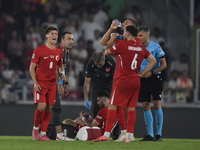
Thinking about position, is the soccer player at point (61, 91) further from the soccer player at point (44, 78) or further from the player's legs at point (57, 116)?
the soccer player at point (44, 78)

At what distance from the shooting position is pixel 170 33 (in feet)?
41.1

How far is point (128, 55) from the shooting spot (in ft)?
17.4

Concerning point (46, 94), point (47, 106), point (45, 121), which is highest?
point (46, 94)

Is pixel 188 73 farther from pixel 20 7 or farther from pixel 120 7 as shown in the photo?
pixel 20 7

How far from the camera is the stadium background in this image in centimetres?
1102

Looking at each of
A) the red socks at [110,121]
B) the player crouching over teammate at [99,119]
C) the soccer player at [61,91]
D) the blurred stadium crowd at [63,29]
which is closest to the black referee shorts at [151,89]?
the player crouching over teammate at [99,119]

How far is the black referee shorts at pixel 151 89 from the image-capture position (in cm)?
625

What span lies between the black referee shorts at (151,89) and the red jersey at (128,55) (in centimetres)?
101

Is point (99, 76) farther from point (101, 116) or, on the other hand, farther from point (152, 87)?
point (152, 87)

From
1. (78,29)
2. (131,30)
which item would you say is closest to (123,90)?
(131,30)

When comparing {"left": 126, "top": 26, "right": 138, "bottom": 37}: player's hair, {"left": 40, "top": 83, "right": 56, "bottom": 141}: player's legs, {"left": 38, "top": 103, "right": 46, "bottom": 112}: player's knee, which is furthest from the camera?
{"left": 40, "top": 83, "right": 56, "bottom": 141}: player's legs

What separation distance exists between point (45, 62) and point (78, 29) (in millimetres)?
7685

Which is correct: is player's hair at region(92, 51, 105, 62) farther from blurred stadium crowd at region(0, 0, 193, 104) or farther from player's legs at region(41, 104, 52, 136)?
blurred stadium crowd at region(0, 0, 193, 104)

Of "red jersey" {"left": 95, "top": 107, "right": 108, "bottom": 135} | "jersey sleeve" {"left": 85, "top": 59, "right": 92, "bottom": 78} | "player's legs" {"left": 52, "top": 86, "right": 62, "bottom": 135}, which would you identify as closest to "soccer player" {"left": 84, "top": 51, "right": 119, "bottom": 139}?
"jersey sleeve" {"left": 85, "top": 59, "right": 92, "bottom": 78}
